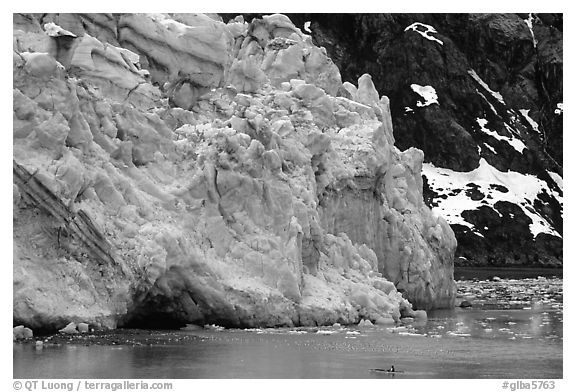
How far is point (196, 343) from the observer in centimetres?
2275

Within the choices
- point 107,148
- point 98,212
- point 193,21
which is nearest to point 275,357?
point 98,212

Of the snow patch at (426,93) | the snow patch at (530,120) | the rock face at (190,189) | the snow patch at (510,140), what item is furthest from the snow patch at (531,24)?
the rock face at (190,189)

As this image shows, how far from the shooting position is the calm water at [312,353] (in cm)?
1875

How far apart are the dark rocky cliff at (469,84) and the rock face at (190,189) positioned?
7921cm

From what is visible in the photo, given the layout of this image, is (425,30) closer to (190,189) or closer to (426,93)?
(426,93)

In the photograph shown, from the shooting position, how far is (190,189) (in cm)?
2686

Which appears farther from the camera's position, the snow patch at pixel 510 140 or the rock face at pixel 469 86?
the snow patch at pixel 510 140

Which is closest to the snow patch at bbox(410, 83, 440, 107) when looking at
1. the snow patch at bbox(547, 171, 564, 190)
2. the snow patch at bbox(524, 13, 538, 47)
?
the snow patch at bbox(524, 13, 538, 47)

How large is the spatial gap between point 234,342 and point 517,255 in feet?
264

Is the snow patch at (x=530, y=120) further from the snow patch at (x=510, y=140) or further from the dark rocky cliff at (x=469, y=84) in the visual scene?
the snow patch at (x=510, y=140)

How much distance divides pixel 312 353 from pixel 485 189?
92.1m

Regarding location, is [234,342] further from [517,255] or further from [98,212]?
[517,255]

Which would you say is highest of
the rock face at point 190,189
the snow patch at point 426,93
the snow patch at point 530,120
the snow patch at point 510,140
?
the snow patch at point 426,93

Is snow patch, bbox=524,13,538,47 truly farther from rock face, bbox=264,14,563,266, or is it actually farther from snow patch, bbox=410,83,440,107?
snow patch, bbox=410,83,440,107
